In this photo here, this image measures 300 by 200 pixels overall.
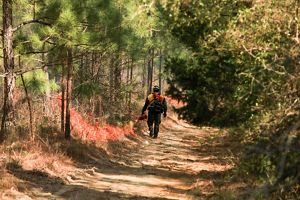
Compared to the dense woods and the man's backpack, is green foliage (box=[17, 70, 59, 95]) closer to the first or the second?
the dense woods

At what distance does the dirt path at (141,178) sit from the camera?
410 inches

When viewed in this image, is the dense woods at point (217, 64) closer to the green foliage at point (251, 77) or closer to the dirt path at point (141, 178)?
the green foliage at point (251, 77)

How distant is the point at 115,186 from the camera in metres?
11.5

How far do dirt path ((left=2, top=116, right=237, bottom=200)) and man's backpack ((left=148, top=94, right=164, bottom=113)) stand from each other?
1.65 m

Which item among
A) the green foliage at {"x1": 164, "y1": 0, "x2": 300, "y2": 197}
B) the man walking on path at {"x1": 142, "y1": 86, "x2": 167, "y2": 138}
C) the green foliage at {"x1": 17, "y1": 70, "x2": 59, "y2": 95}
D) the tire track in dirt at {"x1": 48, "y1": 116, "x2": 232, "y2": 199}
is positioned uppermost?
the green foliage at {"x1": 164, "y1": 0, "x2": 300, "y2": 197}

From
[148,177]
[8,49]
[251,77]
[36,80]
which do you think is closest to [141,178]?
[148,177]

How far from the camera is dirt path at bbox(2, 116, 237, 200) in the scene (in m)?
10.4

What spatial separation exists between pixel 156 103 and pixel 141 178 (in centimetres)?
376

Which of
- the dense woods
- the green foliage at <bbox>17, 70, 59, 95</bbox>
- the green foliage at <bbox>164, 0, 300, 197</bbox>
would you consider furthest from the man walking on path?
the green foliage at <bbox>164, 0, 300, 197</bbox>

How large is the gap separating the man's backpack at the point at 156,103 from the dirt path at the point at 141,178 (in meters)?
1.65

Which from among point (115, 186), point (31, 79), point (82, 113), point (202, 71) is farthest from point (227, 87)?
point (82, 113)

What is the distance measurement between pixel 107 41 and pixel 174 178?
4.47 metres

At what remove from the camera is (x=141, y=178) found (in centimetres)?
1269

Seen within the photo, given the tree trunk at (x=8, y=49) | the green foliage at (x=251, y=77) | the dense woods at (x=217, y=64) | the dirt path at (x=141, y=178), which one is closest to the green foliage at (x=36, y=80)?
the dense woods at (x=217, y=64)
